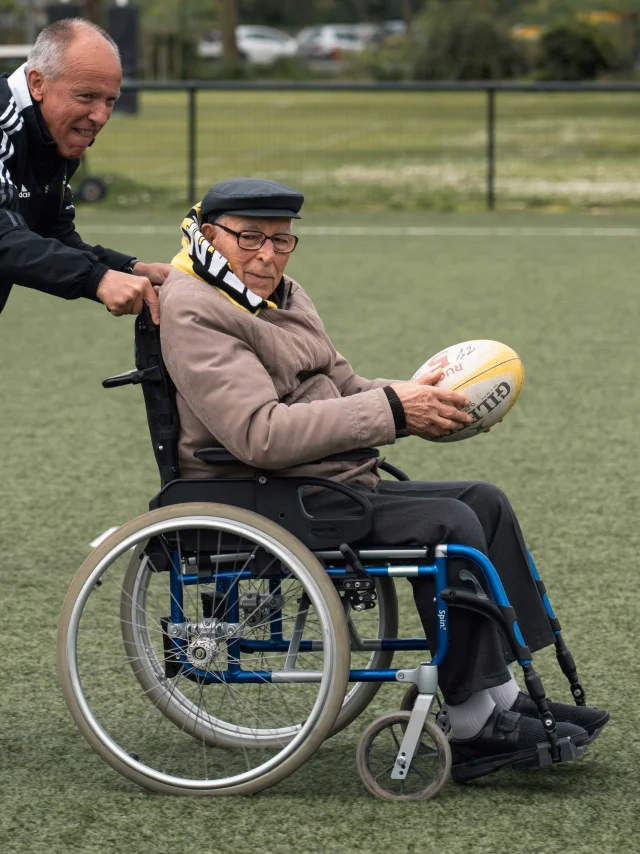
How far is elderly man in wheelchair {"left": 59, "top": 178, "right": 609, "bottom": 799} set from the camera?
3.41 m

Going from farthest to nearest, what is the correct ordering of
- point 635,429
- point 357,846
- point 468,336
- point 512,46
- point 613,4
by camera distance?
point 613,4, point 512,46, point 468,336, point 635,429, point 357,846

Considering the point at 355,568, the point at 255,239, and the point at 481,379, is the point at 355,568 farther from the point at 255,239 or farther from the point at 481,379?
the point at 255,239

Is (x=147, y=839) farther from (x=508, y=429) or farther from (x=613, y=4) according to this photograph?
(x=613, y=4)

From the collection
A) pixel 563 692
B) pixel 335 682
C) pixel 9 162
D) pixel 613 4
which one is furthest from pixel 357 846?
pixel 613 4

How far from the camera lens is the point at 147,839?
3334 mm

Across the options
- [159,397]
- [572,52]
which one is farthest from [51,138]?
[572,52]

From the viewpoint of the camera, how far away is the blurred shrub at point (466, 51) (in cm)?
3953

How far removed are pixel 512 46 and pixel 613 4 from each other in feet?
43.3

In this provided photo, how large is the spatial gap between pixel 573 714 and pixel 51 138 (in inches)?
76.3

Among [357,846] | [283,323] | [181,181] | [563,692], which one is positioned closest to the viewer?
[357,846]

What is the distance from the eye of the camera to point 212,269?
3.52m

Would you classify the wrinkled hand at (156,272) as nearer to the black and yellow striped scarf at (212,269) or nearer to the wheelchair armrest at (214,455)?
the black and yellow striped scarf at (212,269)

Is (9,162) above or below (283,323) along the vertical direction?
above

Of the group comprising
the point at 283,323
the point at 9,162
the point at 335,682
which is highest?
the point at 9,162
